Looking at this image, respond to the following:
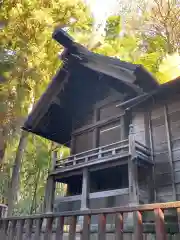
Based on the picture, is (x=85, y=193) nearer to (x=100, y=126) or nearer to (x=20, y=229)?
(x=100, y=126)

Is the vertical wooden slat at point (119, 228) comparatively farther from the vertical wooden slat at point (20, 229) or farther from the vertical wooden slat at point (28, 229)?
the vertical wooden slat at point (20, 229)

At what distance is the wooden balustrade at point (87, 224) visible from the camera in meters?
2.50

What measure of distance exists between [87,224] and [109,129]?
7.05 metres

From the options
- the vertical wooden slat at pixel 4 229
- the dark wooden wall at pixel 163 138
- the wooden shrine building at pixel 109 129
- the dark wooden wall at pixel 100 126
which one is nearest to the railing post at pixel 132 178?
the wooden shrine building at pixel 109 129

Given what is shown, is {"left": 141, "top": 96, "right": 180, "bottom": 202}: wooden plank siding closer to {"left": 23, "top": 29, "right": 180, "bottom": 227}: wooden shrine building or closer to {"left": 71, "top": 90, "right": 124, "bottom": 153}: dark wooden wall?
{"left": 23, "top": 29, "right": 180, "bottom": 227}: wooden shrine building

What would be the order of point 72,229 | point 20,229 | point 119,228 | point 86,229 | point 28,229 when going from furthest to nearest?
point 20,229 → point 28,229 → point 72,229 → point 86,229 → point 119,228

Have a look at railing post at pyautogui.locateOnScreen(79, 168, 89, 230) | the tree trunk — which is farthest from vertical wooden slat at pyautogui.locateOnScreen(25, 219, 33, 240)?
the tree trunk

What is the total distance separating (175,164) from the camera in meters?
7.46

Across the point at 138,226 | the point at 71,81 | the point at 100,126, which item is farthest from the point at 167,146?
the point at 138,226

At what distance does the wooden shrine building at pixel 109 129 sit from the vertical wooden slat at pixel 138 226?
4.47 meters

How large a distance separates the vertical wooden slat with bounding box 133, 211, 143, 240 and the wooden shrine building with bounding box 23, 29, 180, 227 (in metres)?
4.47

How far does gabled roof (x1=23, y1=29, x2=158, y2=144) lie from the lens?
8.23 meters

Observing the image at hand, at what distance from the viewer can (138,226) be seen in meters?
2.61

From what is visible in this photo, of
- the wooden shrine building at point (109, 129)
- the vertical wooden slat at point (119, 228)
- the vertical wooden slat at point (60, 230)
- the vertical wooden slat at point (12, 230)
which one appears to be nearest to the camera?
the vertical wooden slat at point (119, 228)
